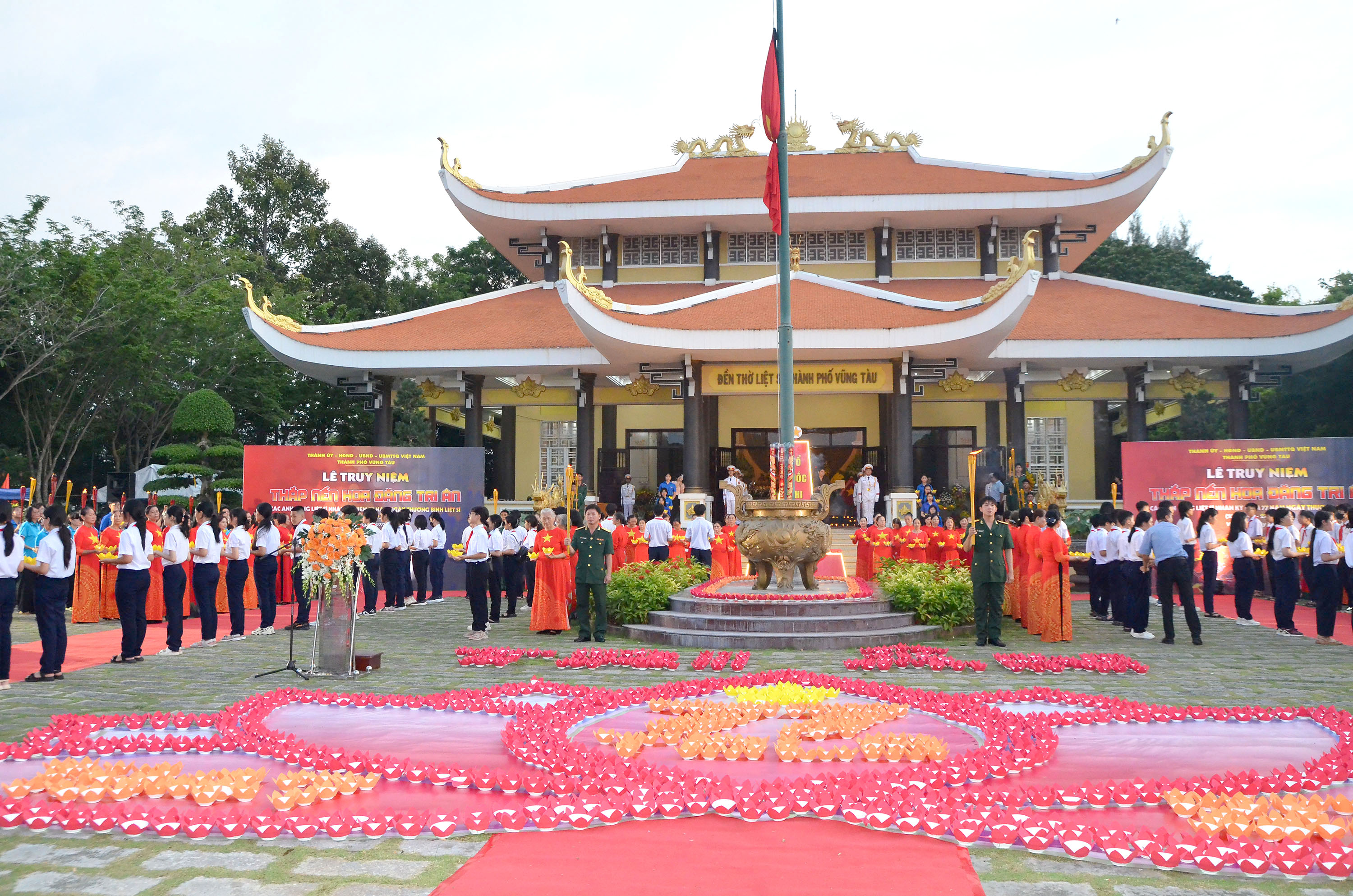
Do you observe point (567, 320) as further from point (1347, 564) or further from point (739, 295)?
point (1347, 564)

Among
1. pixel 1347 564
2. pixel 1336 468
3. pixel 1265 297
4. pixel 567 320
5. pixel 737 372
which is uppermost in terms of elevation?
pixel 1265 297

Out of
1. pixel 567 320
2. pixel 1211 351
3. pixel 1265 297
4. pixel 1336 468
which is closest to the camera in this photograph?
pixel 1336 468

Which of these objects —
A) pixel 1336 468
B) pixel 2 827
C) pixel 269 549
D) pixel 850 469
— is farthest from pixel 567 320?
pixel 2 827

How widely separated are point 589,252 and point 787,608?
45.8ft

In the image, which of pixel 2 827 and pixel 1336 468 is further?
pixel 1336 468

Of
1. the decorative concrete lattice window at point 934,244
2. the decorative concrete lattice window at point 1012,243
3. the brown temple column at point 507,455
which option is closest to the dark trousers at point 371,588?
the brown temple column at point 507,455

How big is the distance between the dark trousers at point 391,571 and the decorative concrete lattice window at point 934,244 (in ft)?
43.9

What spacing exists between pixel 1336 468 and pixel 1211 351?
164 inches

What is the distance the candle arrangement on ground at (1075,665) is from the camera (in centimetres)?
798

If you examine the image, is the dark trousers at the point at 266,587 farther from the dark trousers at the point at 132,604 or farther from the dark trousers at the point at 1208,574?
the dark trousers at the point at 1208,574

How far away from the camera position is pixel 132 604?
337 inches

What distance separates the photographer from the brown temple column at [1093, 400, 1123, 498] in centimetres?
2177

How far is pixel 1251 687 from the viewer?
7.20 metres

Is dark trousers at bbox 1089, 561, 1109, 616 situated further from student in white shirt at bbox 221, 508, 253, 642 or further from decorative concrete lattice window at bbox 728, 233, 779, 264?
decorative concrete lattice window at bbox 728, 233, 779, 264
